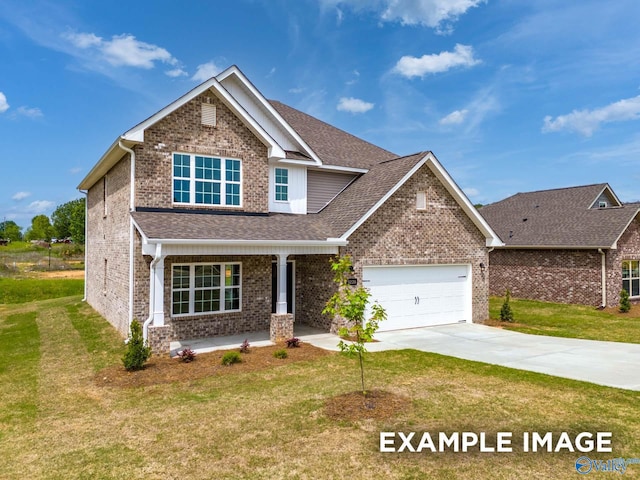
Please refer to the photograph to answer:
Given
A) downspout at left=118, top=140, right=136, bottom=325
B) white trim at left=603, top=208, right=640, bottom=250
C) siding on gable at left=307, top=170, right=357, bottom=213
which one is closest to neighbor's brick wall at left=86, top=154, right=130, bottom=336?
downspout at left=118, top=140, right=136, bottom=325

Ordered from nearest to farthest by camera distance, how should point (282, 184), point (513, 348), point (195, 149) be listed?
point (513, 348)
point (195, 149)
point (282, 184)

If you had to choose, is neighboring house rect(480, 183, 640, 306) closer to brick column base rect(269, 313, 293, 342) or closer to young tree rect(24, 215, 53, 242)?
brick column base rect(269, 313, 293, 342)

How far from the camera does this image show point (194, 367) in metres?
10.5

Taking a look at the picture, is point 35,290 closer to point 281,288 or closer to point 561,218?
point 281,288

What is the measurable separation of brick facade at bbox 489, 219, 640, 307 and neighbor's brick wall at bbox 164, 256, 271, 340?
53.4 feet

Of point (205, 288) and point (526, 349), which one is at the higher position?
point (205, 288)

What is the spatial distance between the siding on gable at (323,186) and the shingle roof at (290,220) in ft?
1.55

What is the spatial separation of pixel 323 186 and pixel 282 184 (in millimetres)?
2055

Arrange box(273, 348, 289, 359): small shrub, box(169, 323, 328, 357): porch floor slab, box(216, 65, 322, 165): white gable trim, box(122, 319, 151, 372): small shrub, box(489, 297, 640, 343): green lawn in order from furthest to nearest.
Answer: box(216, 65, 322, 165): white gable trim
box(489, 297, 640, 343): green lawn
box(169, 323, 328, 357): porch floor slab
box(273, 348, 289, 359): small shrub
box(122, 319, 151, 372): small shrub

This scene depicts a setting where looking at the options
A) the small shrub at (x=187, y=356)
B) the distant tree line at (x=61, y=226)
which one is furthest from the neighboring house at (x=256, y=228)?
the distant tree line at (x=61, y=226)

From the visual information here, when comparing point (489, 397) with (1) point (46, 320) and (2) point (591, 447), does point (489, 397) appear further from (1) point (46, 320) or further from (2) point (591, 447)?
(1) point (46, 320)

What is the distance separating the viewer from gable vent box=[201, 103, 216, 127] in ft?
46.5

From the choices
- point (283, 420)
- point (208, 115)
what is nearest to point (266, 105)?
point (208, 115)

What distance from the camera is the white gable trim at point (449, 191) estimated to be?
570 inches
